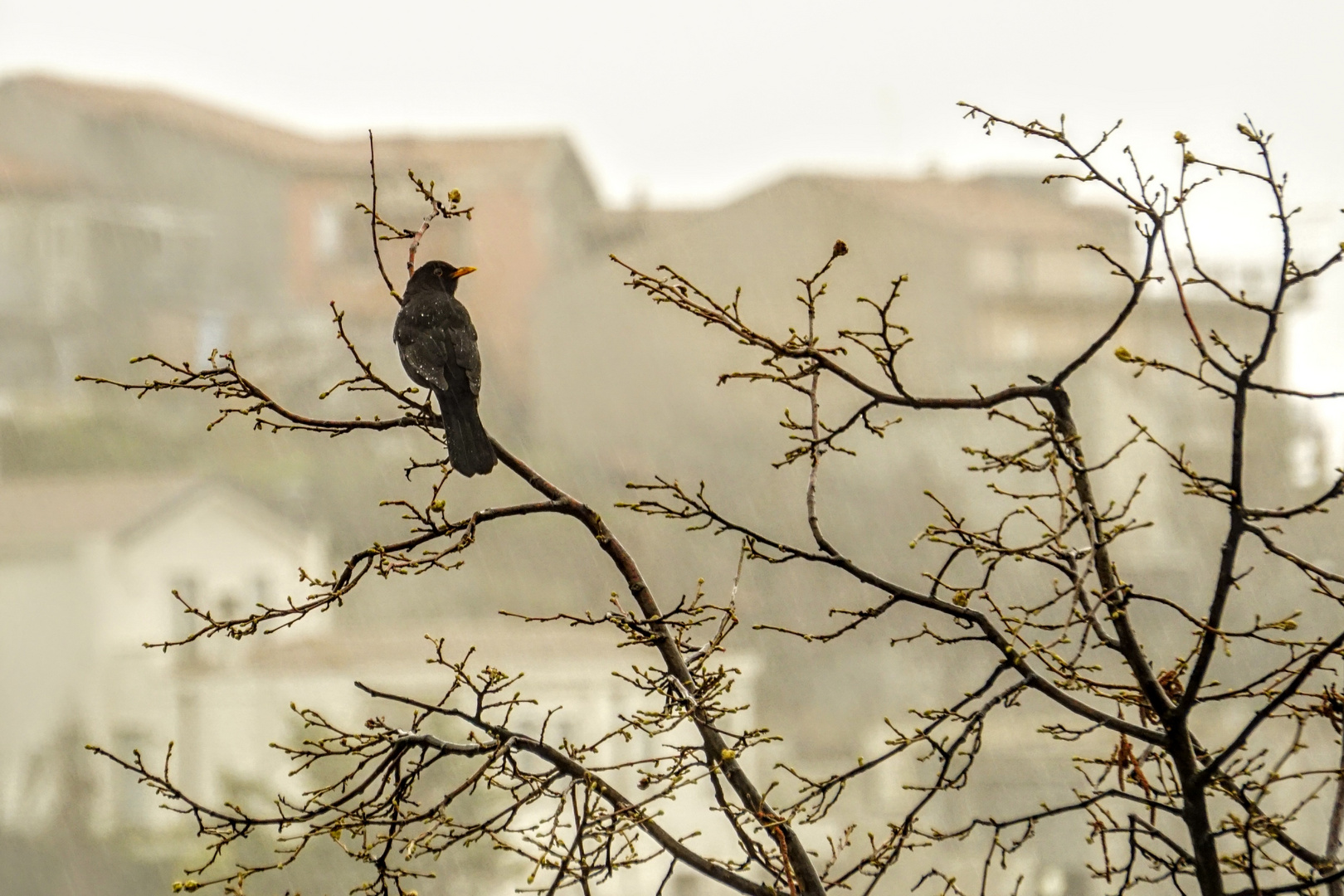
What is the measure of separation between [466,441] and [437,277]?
124cm

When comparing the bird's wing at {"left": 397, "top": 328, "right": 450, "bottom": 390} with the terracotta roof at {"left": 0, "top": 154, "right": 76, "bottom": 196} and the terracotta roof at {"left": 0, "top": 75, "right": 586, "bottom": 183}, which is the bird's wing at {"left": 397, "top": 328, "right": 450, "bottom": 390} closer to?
the terracotta roof at {"left": 0, "top": 75, "right": 586, "bottom": 183}

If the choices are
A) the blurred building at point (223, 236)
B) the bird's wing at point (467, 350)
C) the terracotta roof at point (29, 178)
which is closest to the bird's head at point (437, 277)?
the bird's wing at point (467, 350)

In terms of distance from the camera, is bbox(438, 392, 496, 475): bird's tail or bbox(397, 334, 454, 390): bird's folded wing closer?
bbox(438, 392, 496, 475): bird's tail

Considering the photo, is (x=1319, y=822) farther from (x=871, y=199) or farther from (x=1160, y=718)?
(x=1160, y=718)

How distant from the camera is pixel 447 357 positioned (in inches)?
165

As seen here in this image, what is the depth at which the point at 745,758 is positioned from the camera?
3400 cm

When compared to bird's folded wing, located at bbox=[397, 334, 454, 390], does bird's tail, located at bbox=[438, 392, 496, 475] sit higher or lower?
lower

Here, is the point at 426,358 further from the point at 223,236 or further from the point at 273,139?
the point at 273,139

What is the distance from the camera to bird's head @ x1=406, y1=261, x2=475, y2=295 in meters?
4.68

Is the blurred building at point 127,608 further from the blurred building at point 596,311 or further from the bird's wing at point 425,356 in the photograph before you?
the bird's wing at point 425,356

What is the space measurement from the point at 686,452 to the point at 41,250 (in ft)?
72.9

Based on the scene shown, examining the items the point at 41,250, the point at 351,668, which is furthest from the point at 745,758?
the point at 41,250

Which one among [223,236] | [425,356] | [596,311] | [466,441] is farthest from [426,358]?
[223,236]

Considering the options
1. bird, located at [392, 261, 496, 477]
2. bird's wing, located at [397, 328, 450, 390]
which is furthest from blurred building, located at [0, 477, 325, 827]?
bird's wing, located at [397, 328, 450, 390]
